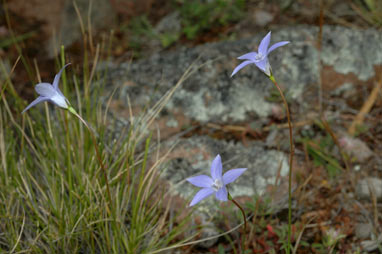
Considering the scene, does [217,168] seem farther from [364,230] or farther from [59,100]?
[364,230]

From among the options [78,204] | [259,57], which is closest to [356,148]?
[259,57]

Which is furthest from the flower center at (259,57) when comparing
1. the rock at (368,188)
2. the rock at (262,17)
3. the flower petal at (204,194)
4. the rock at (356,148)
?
the rock at (262,17)

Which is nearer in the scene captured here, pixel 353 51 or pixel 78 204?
pixel 78 204

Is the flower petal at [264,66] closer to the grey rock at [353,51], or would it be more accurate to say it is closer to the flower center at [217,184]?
the flower center at [217,184]

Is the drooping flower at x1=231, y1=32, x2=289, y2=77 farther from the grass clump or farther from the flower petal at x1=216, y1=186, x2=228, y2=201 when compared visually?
the grass clump

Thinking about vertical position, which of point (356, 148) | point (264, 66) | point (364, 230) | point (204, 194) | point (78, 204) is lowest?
point (364, 230)

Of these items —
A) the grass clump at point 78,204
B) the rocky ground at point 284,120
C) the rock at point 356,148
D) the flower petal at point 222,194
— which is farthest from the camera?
the rock at point 356,148
